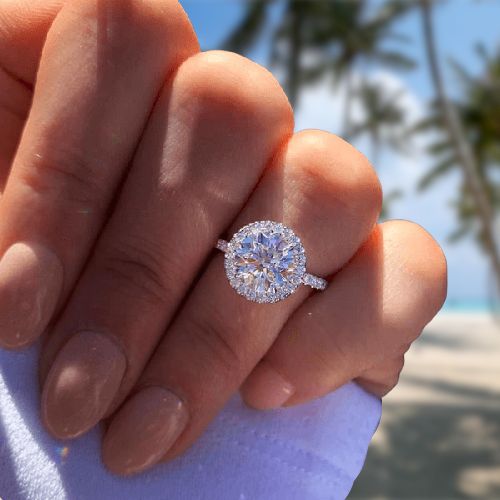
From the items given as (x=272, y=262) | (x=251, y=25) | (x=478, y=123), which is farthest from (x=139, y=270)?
(x=478, y=123)

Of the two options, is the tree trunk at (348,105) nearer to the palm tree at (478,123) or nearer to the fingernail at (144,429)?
the palm tree at (478,123)

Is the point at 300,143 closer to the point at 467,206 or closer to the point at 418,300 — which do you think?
the point at 418,300

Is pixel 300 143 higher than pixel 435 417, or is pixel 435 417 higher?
pixel 300 143

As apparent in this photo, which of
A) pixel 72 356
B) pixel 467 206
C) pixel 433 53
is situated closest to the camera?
pixel 72 356

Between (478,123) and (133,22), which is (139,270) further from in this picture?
(478,123)

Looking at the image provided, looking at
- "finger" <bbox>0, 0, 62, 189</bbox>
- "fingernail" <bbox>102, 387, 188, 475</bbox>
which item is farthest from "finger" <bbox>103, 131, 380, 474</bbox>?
"finger" <bbox>0, 0, 62, 189</bbox>

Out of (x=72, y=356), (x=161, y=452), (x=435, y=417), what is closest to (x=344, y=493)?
(x=161, y=452)

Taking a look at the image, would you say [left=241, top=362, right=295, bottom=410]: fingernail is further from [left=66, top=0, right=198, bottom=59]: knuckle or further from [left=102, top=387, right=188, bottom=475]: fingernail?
[left=66, top=0, right=198, bottom=59]: knuckle
